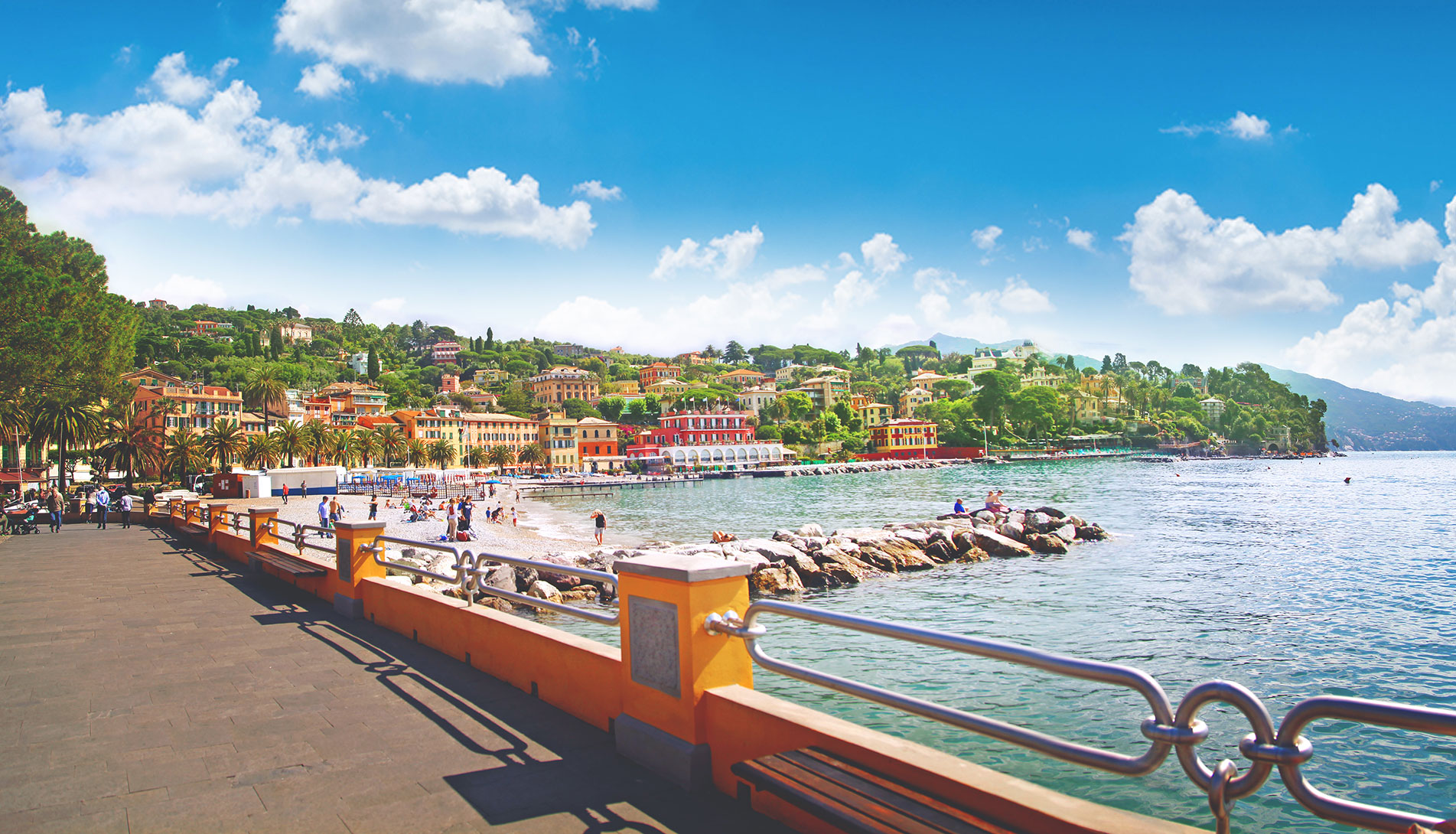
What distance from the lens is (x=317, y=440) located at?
66.8 metres

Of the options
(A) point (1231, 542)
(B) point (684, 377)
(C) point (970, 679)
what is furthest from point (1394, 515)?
(B) point (684, 377)

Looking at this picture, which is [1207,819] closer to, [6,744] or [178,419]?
[6,744]

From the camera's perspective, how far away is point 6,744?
15.7 ft

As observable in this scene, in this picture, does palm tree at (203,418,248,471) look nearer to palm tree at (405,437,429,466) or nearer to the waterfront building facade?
palm tree at (405,437,429,466)

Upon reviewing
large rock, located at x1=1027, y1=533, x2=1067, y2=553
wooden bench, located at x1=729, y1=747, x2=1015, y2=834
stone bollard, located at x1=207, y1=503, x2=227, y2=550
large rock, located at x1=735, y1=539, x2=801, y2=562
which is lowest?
large rock, located at x1=1027, y1=533, x2=1067, y2=553

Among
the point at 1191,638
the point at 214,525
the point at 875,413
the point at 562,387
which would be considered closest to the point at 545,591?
the point at 214,525

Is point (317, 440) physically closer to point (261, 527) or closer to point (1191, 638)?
point (261, 527)

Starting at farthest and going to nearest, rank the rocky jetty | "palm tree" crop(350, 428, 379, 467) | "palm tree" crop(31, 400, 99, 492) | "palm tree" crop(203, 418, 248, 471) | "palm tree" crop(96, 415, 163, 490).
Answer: "palm tree" crop(350, 428, 379, 467)
"palm tree" crop(203, 418, 248, 471)
"palm tree" crop(96, 415, 163, 490)
"palm tree" crop(31, 400, 99, 492)
the rocky jetty

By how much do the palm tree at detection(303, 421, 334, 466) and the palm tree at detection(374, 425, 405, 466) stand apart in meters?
11.8

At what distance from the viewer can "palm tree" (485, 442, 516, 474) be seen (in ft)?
330

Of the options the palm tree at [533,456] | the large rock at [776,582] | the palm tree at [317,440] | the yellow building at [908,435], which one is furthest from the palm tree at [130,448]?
the yellow building at [908,435]

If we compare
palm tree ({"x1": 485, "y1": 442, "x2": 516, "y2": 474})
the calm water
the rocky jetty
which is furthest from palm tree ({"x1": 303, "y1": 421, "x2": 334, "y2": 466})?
the rocky jetty

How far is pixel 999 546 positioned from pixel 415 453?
75.4 meters

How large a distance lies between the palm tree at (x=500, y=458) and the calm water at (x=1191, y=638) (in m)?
65.8
